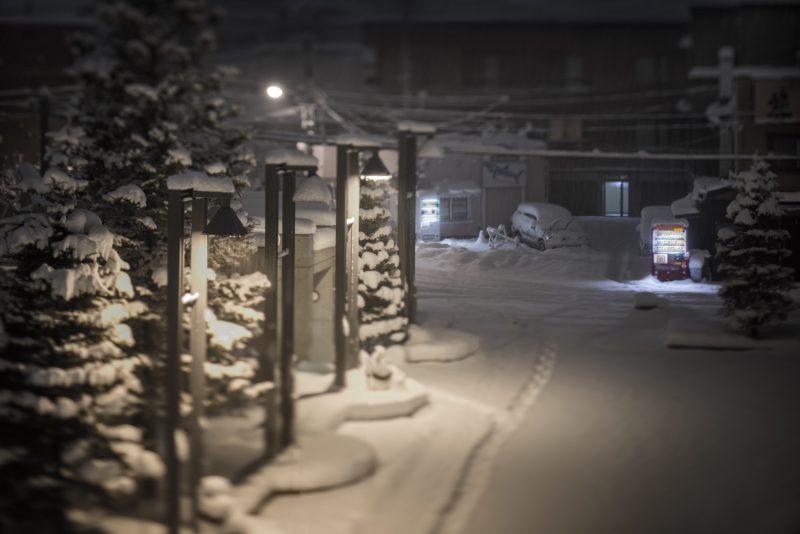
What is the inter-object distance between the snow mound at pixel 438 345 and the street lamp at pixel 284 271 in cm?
477

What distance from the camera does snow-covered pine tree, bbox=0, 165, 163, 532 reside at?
8992mm

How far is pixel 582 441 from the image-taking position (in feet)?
41.7

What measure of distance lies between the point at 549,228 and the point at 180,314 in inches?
1179

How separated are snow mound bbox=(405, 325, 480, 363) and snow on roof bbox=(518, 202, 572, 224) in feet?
61.2

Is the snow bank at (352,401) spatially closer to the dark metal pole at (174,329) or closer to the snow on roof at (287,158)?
the snow on roof at (287,158)

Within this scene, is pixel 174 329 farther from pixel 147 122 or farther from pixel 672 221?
pixel 672 221

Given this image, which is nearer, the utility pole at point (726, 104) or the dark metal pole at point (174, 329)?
the dark metal pole at point (174, 329)

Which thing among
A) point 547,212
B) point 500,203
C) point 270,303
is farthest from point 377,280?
point 500,203

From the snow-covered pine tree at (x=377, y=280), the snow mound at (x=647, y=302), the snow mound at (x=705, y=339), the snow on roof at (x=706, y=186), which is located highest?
the snow on roof at (x=706, y=186)

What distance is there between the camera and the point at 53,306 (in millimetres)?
10234

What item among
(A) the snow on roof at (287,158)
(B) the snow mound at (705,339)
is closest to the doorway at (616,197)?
(B) the snow mound at (705,339)

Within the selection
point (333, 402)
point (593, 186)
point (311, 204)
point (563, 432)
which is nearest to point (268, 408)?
point (333, 402)

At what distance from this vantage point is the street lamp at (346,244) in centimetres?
1495

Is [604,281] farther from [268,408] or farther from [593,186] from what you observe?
[268,408]
